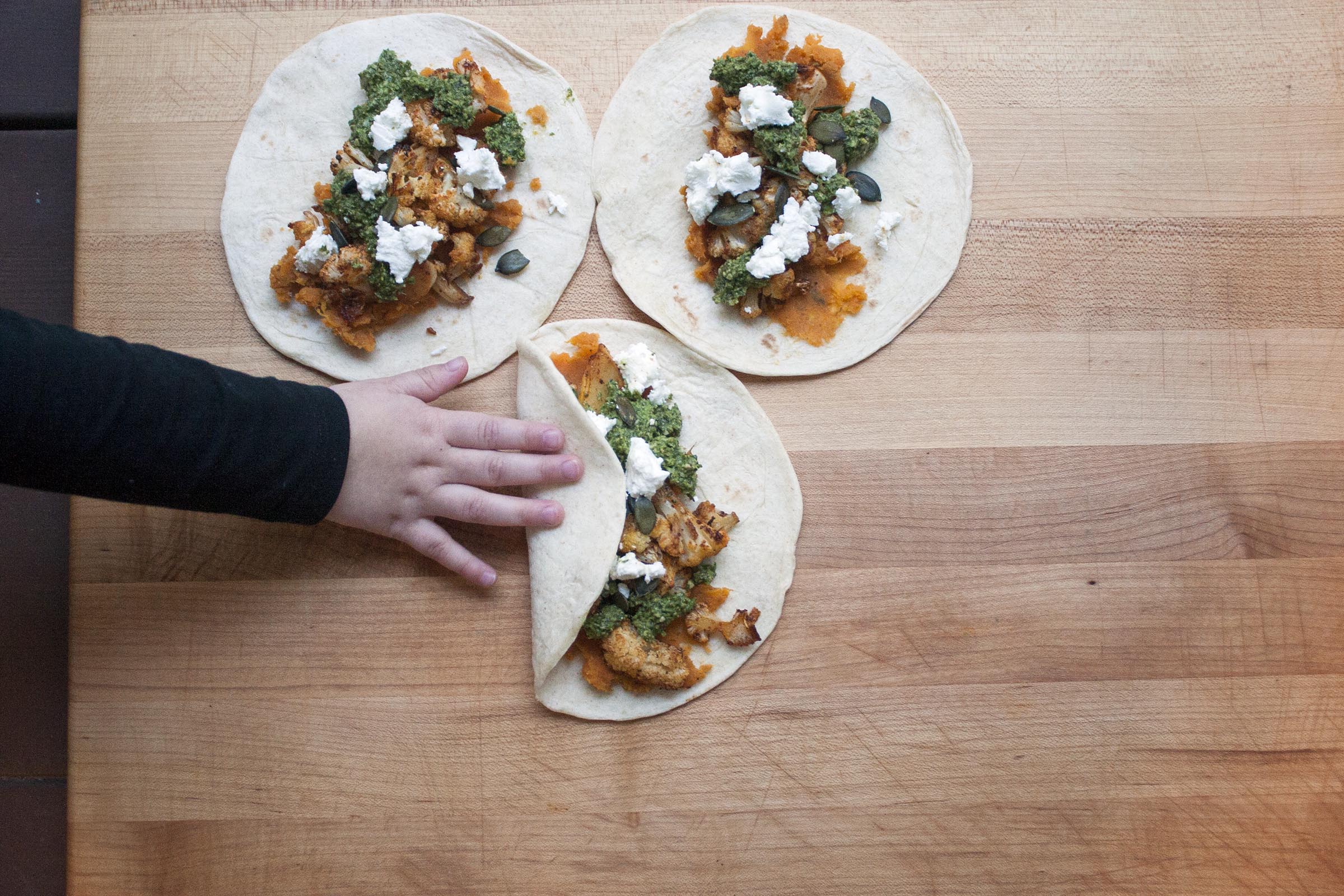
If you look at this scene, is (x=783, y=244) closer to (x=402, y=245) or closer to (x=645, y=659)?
(x=402, y=245)

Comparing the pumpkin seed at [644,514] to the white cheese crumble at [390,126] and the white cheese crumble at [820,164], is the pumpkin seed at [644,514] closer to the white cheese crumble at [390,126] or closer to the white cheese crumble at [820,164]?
the white cheese crumble at [820,164]

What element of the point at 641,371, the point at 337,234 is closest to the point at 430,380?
the point at 337,234

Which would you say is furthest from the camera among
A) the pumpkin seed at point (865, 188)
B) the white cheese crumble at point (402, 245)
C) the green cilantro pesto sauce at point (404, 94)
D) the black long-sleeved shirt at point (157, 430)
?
the pumpkin seed at point (865, 188)

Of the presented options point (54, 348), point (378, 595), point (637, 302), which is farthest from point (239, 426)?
point (637, 302)

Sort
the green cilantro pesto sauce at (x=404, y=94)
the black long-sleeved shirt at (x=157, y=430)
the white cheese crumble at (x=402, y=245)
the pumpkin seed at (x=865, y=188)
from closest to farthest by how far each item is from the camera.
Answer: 1. the black long-sleeved shirt at (x=157, y=430)
2. the white cheese crumble at (x=402, y=245)
3. the green cilantro pesto sauce at (x=404, y=94)
4. the pumpkin seed at (x=865, y=188)

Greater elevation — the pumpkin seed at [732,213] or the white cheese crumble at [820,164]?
the white cheese crumble at [820,164]

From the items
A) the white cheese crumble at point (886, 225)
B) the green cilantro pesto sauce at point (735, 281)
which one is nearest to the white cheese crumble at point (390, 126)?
the green cilantro pesto sauce at point (735, 281)

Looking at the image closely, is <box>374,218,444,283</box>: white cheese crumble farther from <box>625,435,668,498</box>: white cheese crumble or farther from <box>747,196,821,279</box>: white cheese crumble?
<box>747,196,821,279</box>: white cheese crumble
